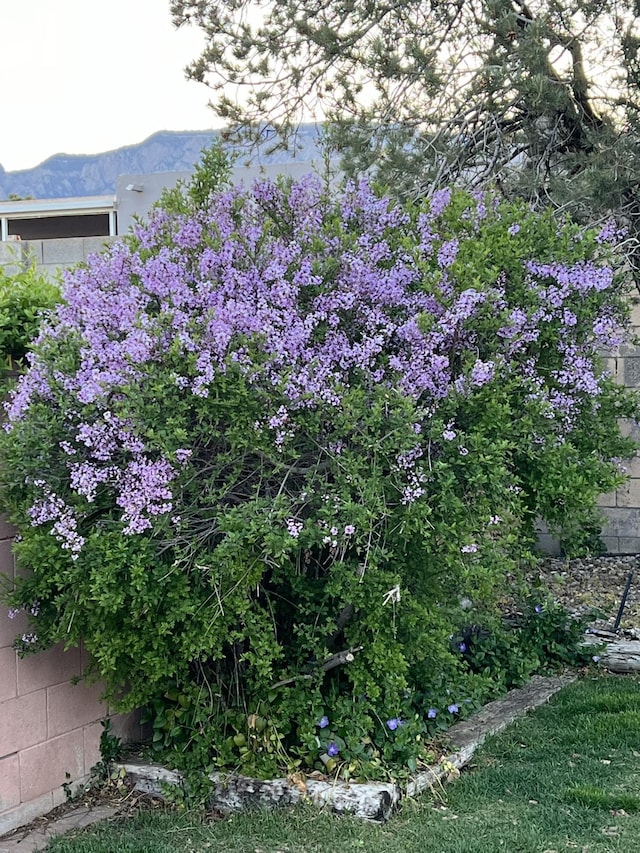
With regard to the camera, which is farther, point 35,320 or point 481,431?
point 35,320

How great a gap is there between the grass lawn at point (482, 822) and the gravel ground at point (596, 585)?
1.41 meters

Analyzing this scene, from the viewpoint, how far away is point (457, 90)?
5387 millimetres

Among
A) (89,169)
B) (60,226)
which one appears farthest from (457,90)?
(89,169)

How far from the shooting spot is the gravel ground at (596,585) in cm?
588

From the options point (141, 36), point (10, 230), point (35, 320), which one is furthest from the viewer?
point (10, 230)

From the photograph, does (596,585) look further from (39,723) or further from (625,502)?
(39,723)

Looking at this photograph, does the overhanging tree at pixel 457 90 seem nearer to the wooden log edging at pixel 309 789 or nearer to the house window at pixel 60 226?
the wooden log edging at pixel 309 789

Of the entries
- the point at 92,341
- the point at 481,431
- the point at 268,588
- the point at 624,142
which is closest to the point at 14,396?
the point at 92,341

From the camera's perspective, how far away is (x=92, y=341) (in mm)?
2891

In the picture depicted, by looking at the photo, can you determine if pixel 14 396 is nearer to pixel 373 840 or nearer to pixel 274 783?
pixel 274 783

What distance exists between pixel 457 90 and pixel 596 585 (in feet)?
12.8

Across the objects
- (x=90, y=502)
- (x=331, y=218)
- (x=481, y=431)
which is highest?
(x=331, y=218)

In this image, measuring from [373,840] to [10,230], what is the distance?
1536 centimetres

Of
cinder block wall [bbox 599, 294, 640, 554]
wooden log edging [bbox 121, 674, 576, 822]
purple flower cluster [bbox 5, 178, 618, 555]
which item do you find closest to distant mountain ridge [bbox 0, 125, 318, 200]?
cinder block wall [bbox 599, 294, 640, 554]
